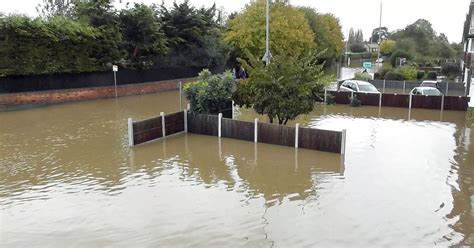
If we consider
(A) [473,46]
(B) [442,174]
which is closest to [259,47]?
(A) [473,46]

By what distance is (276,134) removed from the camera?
606 inches

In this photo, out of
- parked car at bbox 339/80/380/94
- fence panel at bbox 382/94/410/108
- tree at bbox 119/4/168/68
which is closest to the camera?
fence panel at bbox 382/94/410/108

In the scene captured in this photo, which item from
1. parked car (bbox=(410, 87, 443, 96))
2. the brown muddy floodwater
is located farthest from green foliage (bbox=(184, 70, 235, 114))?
parked car (bbox=(410, 87, 443, 96))

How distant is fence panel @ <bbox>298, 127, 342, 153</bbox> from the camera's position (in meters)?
14.2

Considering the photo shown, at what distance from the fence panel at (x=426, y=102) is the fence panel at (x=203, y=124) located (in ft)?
42.9

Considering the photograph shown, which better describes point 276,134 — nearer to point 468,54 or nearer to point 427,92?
point 427,92

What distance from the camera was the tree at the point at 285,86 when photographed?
15.8m

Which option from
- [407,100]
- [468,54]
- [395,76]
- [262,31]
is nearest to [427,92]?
[407,100]

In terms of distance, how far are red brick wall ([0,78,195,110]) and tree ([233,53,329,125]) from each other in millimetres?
15446

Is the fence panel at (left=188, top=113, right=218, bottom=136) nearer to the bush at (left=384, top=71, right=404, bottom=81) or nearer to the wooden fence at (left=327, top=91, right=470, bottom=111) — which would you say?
the wooden fence at (left=327, top=91, right=470, bottom=111)

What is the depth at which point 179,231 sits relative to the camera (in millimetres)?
8484

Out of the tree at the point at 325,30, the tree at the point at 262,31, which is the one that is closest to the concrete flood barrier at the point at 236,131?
the tree at the point at 262,31

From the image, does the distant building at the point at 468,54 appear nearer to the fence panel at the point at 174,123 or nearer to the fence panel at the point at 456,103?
the fence panel at the point at 456,103

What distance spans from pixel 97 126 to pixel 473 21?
107 ft
